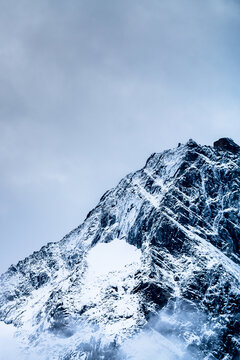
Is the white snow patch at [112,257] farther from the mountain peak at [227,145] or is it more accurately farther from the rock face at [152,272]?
the mountain peak at [227,145]

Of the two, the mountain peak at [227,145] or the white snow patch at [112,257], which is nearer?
the white snow patch at [112,257]

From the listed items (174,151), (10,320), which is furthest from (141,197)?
(10,320)

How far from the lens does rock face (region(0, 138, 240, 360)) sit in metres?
109

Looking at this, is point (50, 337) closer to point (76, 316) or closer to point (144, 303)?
point (76, 316)

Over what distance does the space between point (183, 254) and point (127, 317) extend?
25618mm

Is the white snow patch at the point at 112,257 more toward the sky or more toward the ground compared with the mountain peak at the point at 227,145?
more toward the ground

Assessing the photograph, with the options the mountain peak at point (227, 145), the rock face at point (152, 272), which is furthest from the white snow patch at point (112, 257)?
the mountain peak at point (227, 145)

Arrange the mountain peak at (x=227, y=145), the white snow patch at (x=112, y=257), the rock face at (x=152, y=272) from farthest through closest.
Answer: the mountain peak at (x=227, y=145) < the white snow patch at (x=112, y=257) < the rock face at (x=152, y=272)

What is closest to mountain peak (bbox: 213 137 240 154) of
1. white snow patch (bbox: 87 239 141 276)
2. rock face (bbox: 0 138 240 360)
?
rock face (bbox: 0 138 240 360)

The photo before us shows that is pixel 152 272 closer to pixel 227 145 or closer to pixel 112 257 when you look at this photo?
pixel 112 257

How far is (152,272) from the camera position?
390 feet

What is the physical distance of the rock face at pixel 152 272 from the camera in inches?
4294

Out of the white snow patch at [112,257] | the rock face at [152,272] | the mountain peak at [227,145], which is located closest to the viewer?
the rock face at [152,272]

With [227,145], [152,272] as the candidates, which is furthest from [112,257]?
[227,145]
